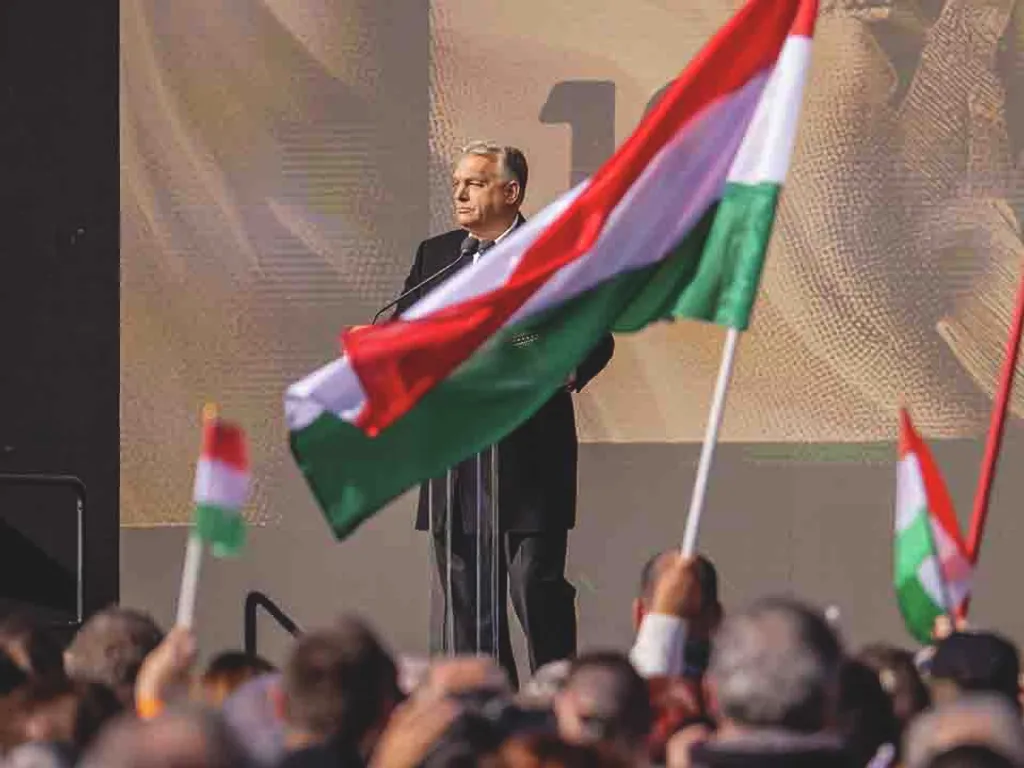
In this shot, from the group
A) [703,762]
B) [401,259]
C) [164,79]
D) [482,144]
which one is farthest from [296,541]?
[703,762]

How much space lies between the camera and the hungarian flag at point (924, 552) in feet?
19.8

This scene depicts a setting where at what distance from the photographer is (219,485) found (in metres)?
5.52

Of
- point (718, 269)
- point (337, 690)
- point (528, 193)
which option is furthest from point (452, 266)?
point (337, 690)

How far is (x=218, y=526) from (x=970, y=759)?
207cm

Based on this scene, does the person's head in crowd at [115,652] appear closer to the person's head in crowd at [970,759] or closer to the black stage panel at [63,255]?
the person's head in crowd at [970,759]

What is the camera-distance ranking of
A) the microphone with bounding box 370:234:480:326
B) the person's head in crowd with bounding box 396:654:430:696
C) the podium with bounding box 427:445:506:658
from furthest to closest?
1. the podium with bounding box 427:445:506:658
2. the microphone with bounding box 370:234:480:326
3. the person's head in crowd with bounding box 396:654:430:696

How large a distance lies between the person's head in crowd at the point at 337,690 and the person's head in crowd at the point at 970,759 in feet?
3.20

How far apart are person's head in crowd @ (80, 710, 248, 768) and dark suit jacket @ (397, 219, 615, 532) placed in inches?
163

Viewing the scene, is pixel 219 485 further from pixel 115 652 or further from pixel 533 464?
pixel 533 464

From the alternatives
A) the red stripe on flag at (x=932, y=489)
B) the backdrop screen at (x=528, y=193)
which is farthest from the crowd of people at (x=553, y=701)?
the backdrop screen at (x=528, y=193)

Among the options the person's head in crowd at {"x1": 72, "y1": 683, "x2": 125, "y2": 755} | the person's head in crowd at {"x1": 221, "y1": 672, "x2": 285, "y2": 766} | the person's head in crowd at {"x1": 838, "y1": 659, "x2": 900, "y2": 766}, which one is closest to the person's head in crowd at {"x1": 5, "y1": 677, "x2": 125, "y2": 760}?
the person's head in crowd at {"x1": 72, "y1": 683, "x2": 125, "y2": 755}

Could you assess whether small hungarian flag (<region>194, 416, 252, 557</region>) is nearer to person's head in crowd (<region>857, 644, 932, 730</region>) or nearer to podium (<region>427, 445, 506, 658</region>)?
person's head in crowd (<region>857, 644, 932, 730</region>)

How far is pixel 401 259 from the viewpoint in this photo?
375 inches

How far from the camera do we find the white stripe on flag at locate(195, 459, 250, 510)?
5.51m
